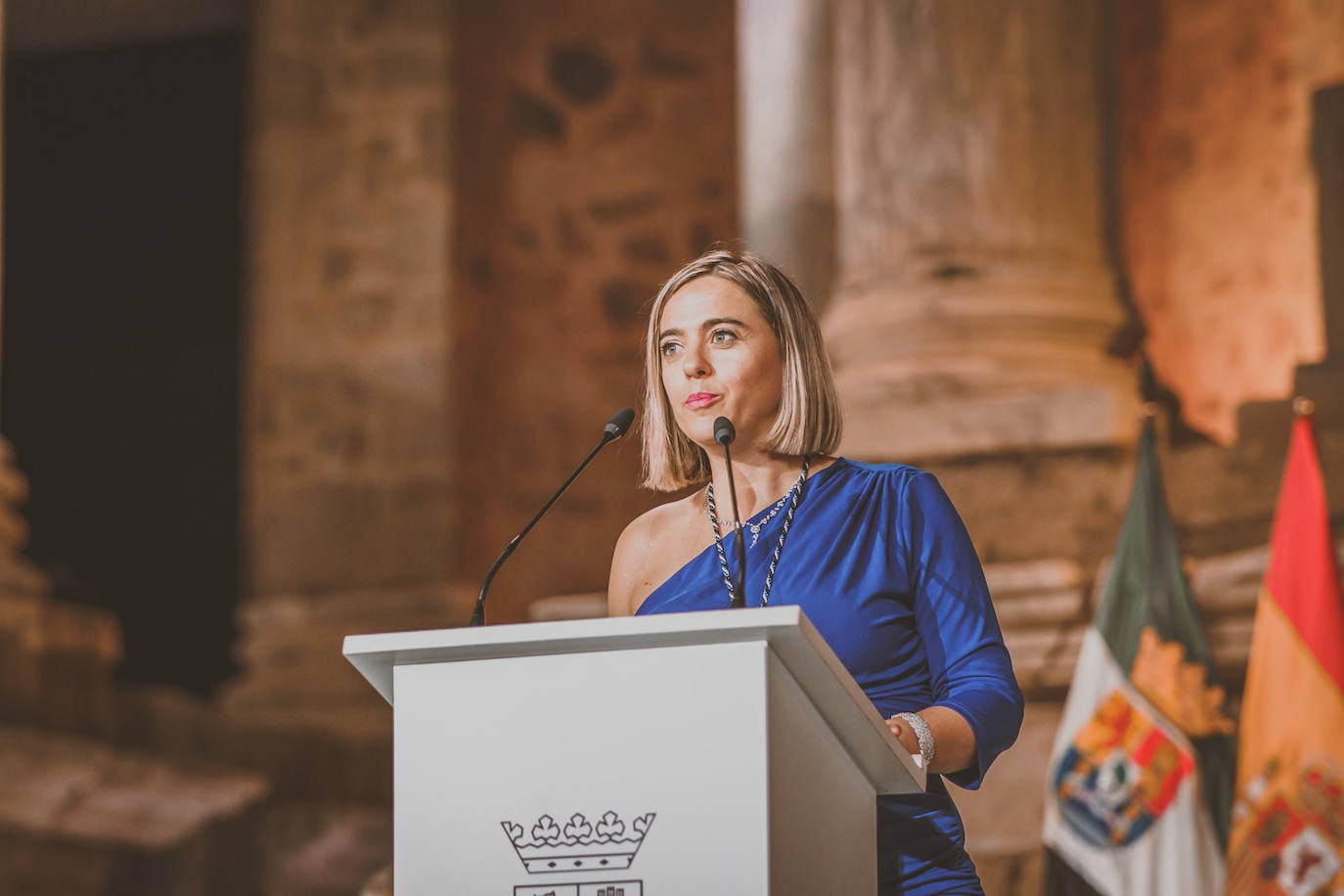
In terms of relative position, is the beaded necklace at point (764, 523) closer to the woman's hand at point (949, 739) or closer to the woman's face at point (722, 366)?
the woman's face at point (722, 366)

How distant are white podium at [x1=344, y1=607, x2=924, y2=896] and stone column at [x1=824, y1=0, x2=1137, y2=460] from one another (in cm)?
250

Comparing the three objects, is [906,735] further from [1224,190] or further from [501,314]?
[501,314]

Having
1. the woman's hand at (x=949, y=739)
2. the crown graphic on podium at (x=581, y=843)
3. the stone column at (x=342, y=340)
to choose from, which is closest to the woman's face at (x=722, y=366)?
the woman's hand at (x=949, y=739)

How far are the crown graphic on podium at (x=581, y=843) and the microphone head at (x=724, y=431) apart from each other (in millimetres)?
428

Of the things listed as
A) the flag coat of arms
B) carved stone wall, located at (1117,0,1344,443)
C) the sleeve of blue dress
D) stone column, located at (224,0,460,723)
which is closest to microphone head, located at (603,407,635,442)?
the sleeve of blue dress

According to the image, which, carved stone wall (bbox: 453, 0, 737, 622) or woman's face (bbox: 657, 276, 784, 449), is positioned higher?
carved stone wall (bbox: 453, 0, 737, 622)

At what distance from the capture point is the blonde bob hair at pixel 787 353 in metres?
1.84

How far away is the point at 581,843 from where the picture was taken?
4.61 ft

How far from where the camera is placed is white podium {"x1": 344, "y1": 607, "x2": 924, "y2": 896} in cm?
138

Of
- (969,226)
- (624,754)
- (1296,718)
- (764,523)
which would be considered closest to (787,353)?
(764,523)

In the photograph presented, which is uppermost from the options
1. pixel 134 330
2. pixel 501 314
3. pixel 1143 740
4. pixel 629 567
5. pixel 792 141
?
pixel 134 330

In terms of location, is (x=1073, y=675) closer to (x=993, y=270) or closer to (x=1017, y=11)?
(x=993, y=270)

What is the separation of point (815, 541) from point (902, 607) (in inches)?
4.1

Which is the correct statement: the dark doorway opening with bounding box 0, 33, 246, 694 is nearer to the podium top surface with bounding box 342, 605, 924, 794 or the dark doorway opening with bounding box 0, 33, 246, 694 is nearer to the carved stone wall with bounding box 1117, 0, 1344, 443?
the carved stone wall with bounding box 1117, 0, 1344, 443
